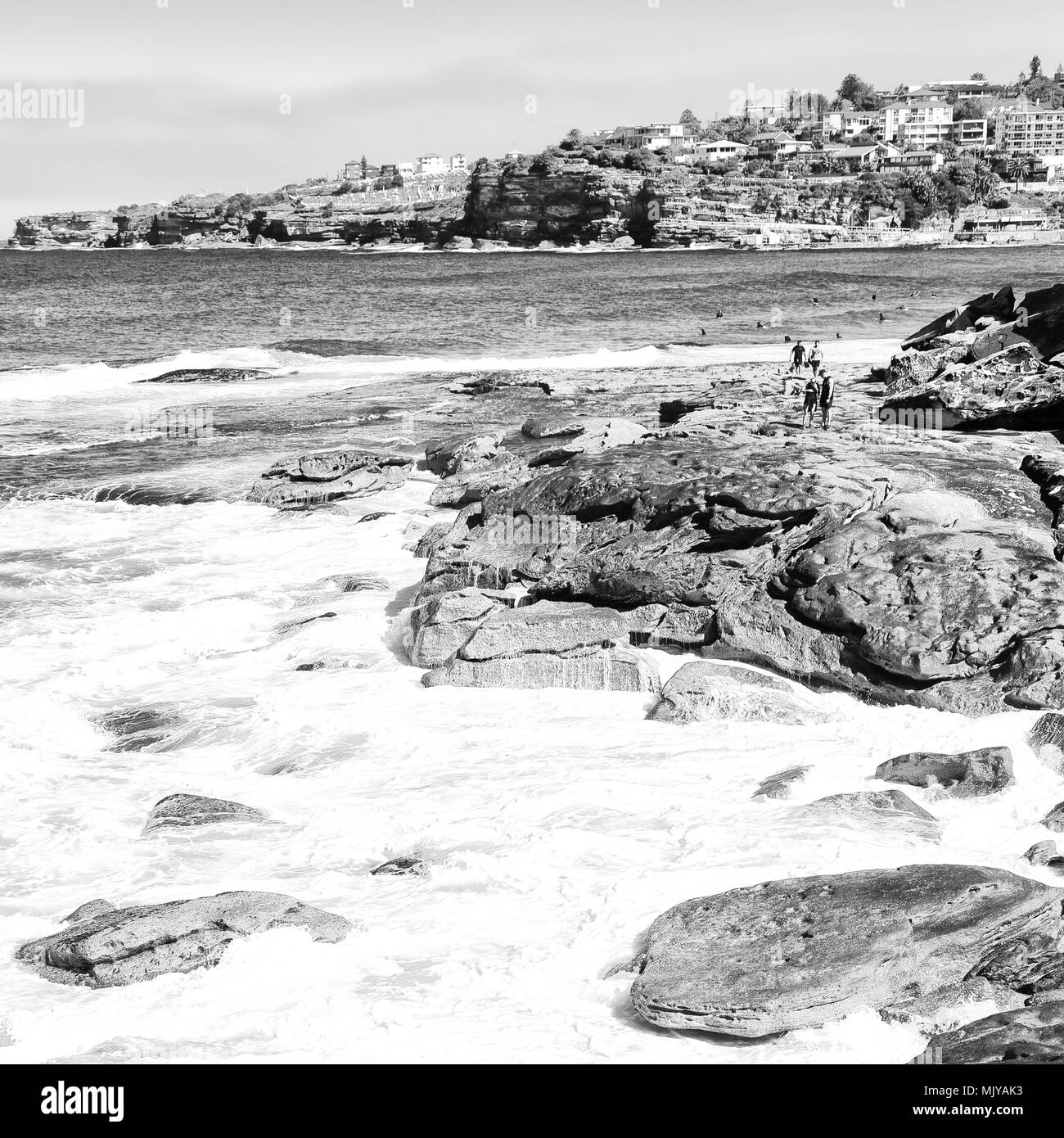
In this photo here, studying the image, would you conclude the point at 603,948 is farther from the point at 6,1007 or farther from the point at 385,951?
the point at 6,1007

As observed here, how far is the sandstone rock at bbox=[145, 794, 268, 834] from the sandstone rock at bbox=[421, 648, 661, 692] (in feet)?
12.1

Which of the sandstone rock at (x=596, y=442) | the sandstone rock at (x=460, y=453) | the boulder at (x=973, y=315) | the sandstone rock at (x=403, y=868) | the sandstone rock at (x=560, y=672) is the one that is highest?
the boulder at (x=973, y=315)

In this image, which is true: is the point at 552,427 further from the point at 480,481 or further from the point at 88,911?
the point at 88,911

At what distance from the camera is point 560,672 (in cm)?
1450

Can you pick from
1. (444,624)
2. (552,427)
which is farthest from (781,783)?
(552,427)

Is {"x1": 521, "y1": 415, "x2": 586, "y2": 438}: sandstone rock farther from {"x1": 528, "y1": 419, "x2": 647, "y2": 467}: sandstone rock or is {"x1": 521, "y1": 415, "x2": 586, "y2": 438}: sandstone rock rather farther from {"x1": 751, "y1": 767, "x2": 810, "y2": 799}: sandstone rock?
{"x1": 751, "y1": 767, "x2": 810, "y2": 799}: sandstone rock

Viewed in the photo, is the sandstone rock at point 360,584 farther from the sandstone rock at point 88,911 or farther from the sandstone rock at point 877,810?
the sandstone rock at point 88,911

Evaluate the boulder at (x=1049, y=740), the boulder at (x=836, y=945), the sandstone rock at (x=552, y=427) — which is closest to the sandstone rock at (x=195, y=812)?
the boulder at (x=836, y=945)

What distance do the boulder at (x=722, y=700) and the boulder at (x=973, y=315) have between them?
65.4ft

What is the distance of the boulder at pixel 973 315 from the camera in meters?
30.6

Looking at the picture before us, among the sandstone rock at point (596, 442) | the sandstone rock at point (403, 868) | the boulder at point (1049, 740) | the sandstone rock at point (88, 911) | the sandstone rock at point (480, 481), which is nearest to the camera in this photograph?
the sandstone rock at point (88, 911)

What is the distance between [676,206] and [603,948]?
160345 mm

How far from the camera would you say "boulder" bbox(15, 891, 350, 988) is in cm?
870

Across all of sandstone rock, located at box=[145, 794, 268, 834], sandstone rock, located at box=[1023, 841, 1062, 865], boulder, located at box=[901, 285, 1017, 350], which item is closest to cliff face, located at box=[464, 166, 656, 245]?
boulder, located at box=[901, 285, 1017, 350]
